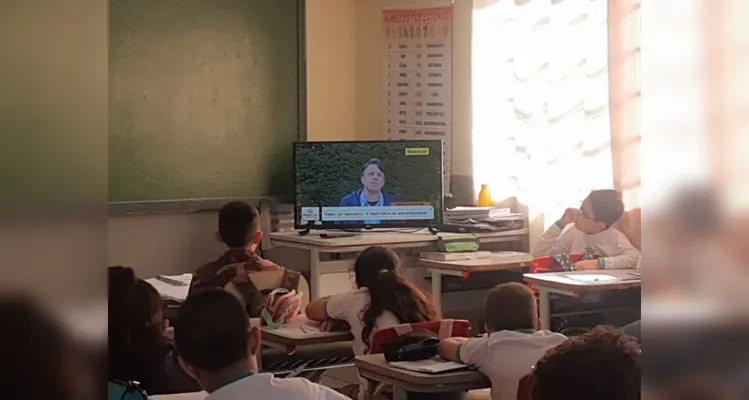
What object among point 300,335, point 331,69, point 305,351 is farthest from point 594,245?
point 331,69

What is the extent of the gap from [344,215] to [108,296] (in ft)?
15.4

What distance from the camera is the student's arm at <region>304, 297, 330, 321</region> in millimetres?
3738

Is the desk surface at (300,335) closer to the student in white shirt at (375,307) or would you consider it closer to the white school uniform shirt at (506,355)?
the student in white shirt at (375,307)

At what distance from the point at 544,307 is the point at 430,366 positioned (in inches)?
69.2

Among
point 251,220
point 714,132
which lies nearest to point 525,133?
point 251,220

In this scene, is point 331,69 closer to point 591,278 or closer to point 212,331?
point 591,278

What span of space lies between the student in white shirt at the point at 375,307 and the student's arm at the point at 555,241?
1.65 metres

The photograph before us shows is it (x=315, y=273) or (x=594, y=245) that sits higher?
(x=594, y=245)

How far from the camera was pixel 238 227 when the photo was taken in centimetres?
416

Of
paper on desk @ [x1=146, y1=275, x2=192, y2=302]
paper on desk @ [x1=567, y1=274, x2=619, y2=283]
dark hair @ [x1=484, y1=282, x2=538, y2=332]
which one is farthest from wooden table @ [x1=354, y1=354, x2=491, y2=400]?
paper on desk @ [x1=567, y1=274, x2=619, y2=283]

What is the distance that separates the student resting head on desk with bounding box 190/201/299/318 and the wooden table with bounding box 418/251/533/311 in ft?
3.86

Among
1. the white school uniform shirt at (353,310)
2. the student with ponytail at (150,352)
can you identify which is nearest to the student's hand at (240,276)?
the white school uniform shirt at (353,310)

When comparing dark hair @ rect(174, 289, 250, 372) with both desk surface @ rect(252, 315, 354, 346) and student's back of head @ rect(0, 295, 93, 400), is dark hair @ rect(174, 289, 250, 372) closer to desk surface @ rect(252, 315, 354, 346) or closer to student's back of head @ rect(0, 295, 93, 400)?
desk surface @ rect(252, 315, 354, 346)

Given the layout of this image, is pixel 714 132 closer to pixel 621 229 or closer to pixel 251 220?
pixel 251 220
